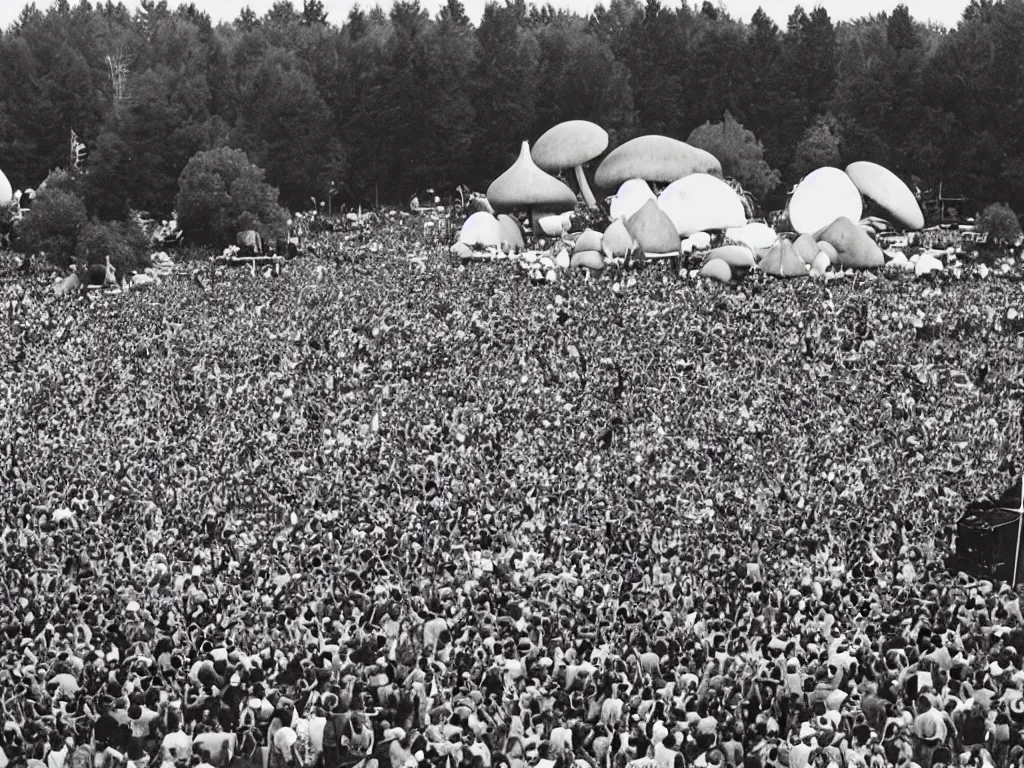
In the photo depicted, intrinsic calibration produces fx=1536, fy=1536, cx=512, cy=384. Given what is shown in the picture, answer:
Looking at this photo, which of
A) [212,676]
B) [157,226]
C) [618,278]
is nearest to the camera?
[212,676]

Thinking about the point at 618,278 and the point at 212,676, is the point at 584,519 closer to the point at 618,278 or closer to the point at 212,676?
the point at 212,676

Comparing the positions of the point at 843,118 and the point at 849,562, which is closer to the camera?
the point at 849,562

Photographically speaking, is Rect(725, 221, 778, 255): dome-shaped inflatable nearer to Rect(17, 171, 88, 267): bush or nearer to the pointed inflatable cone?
the pointed inflatable cone

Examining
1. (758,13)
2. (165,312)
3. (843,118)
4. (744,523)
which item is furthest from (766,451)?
(758,13)

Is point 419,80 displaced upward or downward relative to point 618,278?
upward

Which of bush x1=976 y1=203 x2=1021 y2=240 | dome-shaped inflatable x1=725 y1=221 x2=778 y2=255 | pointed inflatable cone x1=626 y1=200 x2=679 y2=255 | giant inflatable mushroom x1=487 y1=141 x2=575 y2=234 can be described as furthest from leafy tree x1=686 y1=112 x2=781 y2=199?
pointed inflatable cone x1=626 y1=200 x2=679 y2=255

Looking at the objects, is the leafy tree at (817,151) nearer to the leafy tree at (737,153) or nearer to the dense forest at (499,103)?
the dense forest at (499,103)
